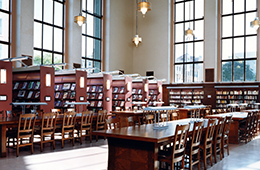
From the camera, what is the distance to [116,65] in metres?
17.8

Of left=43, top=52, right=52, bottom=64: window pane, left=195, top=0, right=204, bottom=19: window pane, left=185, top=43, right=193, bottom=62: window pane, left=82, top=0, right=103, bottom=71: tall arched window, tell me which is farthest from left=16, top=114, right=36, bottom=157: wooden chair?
left=195, top=0, right=204, bottom=19: window pane

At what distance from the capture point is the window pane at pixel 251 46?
1572 cm

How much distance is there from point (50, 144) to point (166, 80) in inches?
490

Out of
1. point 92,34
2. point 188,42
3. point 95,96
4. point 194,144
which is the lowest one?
point 194,144

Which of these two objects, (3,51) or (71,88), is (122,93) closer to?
(71,88)

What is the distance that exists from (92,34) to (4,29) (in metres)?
6.30

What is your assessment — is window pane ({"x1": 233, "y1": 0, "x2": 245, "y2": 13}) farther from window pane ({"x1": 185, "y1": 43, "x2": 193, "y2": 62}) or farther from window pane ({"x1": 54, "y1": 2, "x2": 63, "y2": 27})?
window pane ({"x1": 54, "y1": 2, "x2": 63, "y2": 27})

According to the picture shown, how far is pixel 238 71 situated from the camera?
52.8 ft

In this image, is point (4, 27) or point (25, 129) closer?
point (25, 129)

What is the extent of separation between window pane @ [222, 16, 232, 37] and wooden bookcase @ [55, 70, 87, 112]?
433 inches

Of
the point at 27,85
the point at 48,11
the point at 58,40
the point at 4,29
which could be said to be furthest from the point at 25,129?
the point at 48,11

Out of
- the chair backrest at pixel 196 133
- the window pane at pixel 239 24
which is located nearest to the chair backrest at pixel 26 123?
the chair backrest at pixel 196 133

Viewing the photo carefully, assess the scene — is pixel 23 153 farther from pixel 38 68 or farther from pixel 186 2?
pixel 186 2

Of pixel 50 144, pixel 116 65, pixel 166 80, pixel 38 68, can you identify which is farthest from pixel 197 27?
pixel 50 144
